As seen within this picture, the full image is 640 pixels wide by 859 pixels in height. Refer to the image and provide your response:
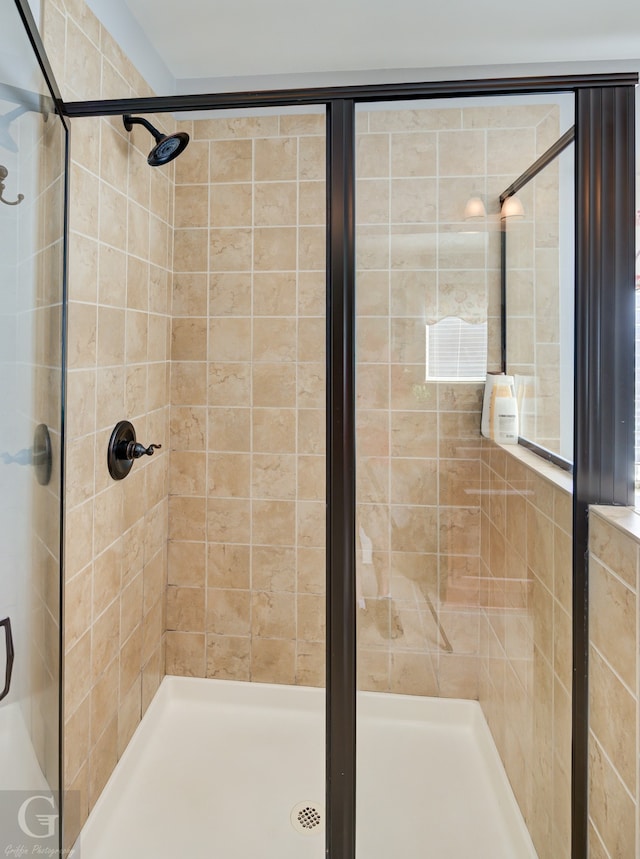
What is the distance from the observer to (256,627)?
1.84 metres

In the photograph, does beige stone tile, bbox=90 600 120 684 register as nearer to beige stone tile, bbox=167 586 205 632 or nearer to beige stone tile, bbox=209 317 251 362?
beige stone tile, bbox=167 586 205 632

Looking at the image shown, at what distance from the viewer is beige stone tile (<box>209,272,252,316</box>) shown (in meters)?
1.75

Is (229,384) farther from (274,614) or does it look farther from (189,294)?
(274,614)

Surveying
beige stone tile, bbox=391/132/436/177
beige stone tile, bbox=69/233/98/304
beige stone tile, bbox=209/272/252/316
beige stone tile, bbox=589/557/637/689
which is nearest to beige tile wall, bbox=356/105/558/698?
beige stone tile, bbox=391/132/436/177

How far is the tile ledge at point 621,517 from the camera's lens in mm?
883

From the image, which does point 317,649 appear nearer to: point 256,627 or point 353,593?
point 256,627

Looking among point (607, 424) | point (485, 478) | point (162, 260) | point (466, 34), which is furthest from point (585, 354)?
point (162, 260)

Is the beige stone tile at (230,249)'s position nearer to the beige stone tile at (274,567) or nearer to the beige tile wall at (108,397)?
the beige tile wall at (108,397)

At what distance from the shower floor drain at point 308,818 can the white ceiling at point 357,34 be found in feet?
7.28

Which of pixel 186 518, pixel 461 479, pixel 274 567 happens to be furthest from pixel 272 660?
pixel 461 479

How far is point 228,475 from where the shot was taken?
179 centimetres

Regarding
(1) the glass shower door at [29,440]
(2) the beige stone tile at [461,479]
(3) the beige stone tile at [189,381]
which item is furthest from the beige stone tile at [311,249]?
(2) the beige stone tile at [461,479]

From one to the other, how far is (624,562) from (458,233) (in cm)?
70

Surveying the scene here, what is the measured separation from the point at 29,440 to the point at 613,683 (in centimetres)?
114
